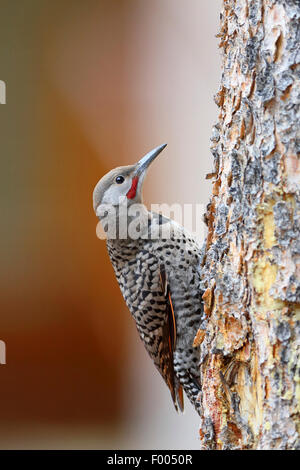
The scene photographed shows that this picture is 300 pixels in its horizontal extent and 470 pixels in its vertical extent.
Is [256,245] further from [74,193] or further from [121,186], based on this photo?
Answer: [74,193]

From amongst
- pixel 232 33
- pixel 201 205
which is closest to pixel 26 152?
pixel 201 205

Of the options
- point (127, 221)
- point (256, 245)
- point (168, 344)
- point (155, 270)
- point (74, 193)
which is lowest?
point (168, 344)

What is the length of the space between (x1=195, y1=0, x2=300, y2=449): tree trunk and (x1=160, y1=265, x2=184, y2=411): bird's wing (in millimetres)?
523

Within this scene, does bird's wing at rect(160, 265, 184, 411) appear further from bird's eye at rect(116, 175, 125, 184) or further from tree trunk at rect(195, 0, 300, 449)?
tree trunk at rect(195, 0, 300, 449)

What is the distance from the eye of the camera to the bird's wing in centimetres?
231

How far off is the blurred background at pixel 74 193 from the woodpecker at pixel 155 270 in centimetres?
161

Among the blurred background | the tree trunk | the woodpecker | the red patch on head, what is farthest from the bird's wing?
the blurred background

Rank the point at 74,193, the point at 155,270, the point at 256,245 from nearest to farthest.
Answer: the point at 256,245 → the point at 155,270 → the point at 74,193

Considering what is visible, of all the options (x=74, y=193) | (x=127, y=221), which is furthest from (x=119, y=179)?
(x=74, y=193)

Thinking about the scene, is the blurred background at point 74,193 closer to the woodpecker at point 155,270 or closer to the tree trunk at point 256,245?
the woodpecker at point 155,270

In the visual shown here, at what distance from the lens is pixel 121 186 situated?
240cm

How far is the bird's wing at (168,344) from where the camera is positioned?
7.59ft

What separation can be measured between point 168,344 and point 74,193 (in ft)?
6.90

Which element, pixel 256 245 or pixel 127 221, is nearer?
pixel 256 245
